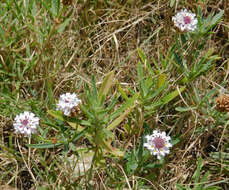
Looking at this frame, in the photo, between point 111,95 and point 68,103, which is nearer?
point 68,103

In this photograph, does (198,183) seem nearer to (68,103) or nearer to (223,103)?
(223,103)

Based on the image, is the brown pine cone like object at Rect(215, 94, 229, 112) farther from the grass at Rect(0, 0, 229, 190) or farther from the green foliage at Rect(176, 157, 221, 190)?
the green foliage at Rect(176, 157, 221, 190)

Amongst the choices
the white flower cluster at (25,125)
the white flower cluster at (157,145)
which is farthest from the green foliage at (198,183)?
the white flower cluster at (25,125)

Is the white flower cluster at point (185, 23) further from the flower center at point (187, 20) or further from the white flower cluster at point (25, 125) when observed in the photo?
the white flower cluster at point (25, 125)

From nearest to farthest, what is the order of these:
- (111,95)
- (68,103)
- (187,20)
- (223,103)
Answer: (68,103) < (223,103) < (187,20) < (111,95)

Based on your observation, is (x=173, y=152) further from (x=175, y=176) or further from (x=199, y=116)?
(x=199, y=116)

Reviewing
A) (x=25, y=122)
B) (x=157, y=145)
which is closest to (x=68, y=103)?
(x=25, y=122)

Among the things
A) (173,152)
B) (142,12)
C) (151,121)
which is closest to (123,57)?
(142,12)

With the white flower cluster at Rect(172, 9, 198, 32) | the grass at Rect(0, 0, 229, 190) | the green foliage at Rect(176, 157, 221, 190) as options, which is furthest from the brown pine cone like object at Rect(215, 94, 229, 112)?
the white flower cluster at Rect(172, 9, 198, 32)

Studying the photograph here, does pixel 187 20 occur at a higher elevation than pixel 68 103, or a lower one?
higher
